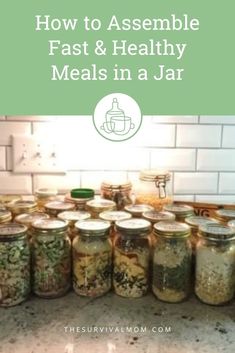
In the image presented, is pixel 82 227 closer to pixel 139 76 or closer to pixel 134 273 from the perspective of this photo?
pixel 134 273

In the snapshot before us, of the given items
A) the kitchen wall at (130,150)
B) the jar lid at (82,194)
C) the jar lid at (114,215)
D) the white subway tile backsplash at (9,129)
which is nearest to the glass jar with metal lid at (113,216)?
the jar lid at (114,215)

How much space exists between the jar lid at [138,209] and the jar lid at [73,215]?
0.29 feet

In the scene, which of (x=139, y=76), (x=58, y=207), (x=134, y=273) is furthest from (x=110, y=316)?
Answer: (x=139, y=76)

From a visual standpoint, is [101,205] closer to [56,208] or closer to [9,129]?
[56,208]

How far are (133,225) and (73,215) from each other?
0.46ft

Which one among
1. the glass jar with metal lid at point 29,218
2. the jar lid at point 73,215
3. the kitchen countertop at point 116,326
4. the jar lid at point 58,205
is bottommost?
the kitchen countertop at point 116,326

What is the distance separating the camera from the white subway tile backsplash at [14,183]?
0.98m

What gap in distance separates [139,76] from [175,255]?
0.34m

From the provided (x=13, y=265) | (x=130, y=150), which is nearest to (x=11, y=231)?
(x=13, y=265)

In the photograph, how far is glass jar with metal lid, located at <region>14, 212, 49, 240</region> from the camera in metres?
0.72

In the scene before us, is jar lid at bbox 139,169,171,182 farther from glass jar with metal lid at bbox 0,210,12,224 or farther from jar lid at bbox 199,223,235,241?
glass jar with metal lid at bbox 0,210,12,224

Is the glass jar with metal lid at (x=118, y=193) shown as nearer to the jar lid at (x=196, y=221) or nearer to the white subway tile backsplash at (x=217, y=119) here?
the jar lid at (x=196, y=221)

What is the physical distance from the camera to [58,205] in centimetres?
83

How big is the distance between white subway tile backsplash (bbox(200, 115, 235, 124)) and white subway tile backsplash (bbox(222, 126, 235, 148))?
2cm
